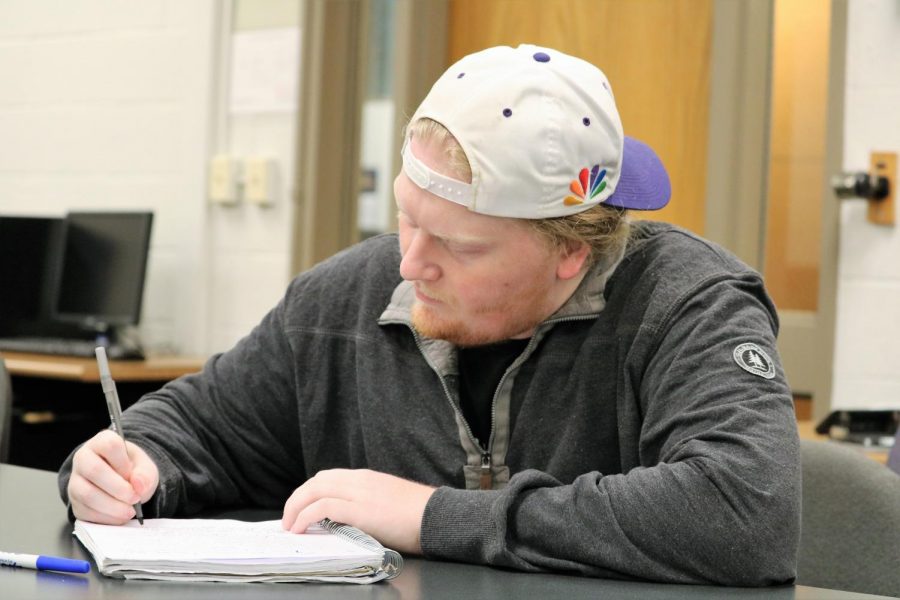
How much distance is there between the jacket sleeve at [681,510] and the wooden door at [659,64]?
76.9 inches

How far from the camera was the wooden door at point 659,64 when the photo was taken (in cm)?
318

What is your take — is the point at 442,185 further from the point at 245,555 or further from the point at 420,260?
the point at 245,555

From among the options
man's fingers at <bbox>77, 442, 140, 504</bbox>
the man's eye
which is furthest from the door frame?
man's fingers at <bbox>77, 442, 140, 504</bbox>

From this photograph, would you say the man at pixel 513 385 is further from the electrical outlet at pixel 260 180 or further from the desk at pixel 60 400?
the electrical outlet at pixel 260 180

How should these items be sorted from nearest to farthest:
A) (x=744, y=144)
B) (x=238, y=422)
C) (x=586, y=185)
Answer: (x=586, y=185) → (x=238, y=422) → (x=744, y=144)

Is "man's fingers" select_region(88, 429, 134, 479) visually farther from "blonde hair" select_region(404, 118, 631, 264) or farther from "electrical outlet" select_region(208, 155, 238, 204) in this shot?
"electrical outlet" select_region(208, 155, 238, 204)

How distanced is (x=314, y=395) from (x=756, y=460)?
0.66m

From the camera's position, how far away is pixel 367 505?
1.18 m

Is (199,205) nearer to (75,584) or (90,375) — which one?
(90,375)

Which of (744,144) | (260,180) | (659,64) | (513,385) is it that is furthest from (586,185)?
(260,180)

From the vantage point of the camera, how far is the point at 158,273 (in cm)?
390

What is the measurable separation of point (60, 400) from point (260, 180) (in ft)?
2.92

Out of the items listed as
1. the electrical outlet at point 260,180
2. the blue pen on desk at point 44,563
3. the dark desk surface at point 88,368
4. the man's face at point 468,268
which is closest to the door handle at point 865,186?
the man's face at point 468,268

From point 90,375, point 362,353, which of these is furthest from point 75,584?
point 90,375
